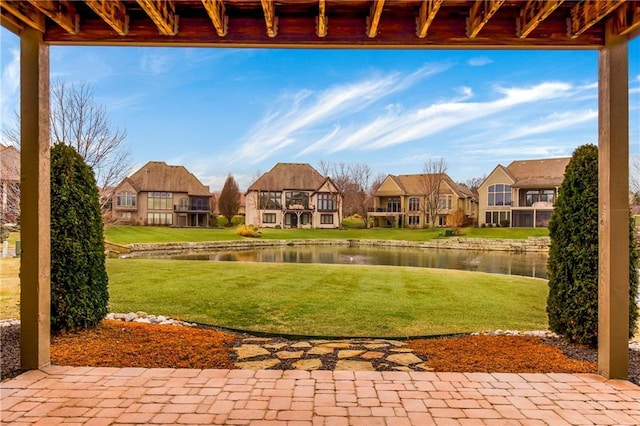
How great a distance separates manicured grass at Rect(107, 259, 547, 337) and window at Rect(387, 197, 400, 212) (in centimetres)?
3092

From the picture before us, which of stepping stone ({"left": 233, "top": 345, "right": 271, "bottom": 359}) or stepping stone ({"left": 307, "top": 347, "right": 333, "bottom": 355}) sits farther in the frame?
stepping stone ({"left": 307, "top": 347, "right": 333, "bottom": 355})

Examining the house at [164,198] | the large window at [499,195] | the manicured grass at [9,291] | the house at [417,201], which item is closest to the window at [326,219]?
the house at [417,201]

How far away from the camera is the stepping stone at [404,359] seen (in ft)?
12.3

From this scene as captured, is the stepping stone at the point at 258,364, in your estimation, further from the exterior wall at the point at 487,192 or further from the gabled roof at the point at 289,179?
the gabled roof at the point at 289,179

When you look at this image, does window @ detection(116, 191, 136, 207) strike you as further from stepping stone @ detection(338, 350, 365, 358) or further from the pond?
stepping stone @ detection(338, 350, 365, 358)

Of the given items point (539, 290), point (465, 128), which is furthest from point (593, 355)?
point (465, 128)

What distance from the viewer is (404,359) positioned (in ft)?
12.6

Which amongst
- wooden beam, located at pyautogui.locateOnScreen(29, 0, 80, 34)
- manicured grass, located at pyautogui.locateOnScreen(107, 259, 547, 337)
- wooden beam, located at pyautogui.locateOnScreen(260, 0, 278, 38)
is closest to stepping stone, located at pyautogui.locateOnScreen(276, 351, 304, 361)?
manicured grass, located at pyautogui.locateOnScreen(107, 259, 547, 337)

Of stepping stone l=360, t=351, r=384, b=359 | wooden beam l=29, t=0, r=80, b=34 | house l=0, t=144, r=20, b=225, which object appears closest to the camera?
wooden beam l=29, t=0, r=80, b=34

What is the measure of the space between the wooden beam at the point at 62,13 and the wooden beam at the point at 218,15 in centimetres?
124

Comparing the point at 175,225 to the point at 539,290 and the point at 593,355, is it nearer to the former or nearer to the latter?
the point at 539,290

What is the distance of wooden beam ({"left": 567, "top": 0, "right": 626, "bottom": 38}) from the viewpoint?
9.07 ft

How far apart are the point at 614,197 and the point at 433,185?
3716 cm

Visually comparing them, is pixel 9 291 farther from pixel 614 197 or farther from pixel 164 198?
pixel 164 198
